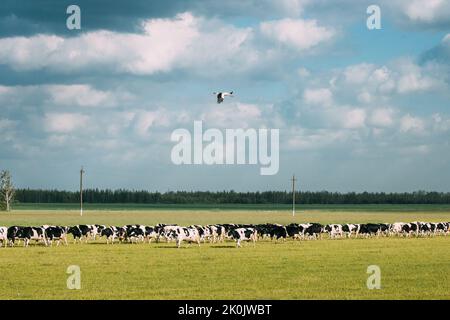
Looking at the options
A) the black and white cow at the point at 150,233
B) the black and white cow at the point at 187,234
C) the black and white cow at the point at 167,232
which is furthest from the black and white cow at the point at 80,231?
the black and white cow at the point at 187,234

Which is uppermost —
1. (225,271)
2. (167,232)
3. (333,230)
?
(167,232)

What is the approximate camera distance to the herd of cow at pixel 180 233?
133ft

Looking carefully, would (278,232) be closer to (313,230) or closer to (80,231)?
(313,230)

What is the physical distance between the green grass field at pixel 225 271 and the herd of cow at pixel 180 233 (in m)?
1.39

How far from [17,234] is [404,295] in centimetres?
2529

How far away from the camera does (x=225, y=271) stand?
26.4 metres

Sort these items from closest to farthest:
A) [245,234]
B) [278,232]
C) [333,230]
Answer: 1. [245,234]
2. [278,232]
3. [333,230]

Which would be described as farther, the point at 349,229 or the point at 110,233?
the point at 349,229

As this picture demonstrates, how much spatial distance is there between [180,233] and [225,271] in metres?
14.2

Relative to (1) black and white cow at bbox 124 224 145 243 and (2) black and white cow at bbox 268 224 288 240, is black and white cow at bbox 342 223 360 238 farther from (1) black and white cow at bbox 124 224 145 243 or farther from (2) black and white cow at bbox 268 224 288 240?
(1) black and white cow at bbox 124 224 145 243

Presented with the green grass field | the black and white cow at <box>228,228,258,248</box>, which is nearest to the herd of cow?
the black and white cow at <box>228,228,258,248</box>

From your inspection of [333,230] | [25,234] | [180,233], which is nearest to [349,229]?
[333,230]

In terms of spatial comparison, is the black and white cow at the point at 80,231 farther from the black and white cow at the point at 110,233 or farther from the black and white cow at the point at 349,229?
the black and white cow at the point at 349,229
